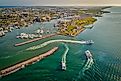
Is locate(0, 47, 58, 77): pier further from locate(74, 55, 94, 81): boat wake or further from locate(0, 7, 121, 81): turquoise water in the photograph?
locate(74, 55, 94, 81): boat wake

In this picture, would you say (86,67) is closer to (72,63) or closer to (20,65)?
(72,63)

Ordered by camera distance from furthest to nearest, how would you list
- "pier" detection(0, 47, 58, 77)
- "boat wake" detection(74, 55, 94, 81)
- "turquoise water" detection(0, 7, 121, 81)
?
Result: "pier" detection(0, 47, 58, 77)
"boat wake" detection(74, 55, 94, 81)
"turquoise water" detection(0, 7, 121, 81)

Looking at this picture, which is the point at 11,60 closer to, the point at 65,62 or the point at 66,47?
the point at 65,62

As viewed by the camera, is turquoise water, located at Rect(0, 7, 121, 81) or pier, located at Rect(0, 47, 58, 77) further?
pier, located at Rect(0, 47, 58, 77)

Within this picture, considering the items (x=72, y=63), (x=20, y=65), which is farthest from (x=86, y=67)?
(x=20, y=65)

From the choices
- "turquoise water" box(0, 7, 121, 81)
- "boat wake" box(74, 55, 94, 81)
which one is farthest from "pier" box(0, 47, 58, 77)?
"boat wake" box(74, 55, 94, 81)

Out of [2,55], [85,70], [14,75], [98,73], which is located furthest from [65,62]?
[2,55]

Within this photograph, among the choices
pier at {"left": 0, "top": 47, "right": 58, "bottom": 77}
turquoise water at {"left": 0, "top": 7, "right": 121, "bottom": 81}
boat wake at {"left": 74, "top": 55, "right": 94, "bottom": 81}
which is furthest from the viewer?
pier at {"left": 0, "top": 47, "right": 58, "bottom": 77}

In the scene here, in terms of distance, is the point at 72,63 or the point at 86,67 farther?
the point at 72,63

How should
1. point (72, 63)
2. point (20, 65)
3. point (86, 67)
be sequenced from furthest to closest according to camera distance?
point (72, 63), point (20, 65), point (86, 67)

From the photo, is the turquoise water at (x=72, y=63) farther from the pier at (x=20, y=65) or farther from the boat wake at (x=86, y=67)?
the pier at (x=20, y=65)

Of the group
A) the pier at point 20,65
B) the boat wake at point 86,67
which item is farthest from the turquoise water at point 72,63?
the pier at point 20,65
